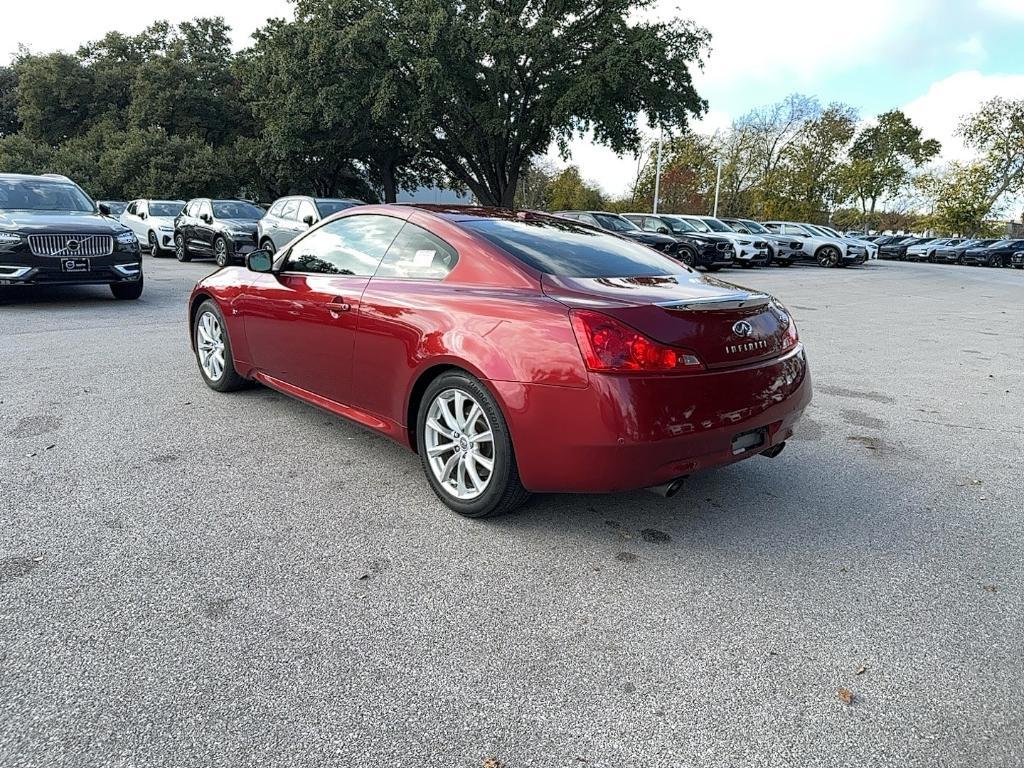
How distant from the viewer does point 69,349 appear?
279 inches

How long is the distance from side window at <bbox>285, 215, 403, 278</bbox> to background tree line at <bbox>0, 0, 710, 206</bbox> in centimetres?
2137

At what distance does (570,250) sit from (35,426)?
11.9 feet

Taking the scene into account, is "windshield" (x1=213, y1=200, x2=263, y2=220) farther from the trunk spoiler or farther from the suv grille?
the trunk spoiler

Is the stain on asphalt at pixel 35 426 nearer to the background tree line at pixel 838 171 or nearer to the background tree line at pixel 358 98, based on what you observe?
the background tree line at pixel 358 98

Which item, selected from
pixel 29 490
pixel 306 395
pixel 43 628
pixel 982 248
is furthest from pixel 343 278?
pixel 982 248

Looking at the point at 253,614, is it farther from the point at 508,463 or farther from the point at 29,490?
the point at 29,490

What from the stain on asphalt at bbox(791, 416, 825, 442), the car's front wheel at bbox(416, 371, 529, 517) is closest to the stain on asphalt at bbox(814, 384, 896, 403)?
the stain on asphalt at bbox(791, 416, 825, 442)

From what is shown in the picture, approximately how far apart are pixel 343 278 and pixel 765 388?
240cm

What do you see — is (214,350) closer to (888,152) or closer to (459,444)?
(459,444)

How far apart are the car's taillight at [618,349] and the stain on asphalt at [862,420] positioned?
2945 millimetres

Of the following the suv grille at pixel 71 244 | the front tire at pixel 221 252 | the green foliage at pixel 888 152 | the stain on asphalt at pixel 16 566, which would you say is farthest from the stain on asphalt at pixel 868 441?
the green foliage at pixel 888 152

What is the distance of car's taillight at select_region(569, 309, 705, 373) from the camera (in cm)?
295

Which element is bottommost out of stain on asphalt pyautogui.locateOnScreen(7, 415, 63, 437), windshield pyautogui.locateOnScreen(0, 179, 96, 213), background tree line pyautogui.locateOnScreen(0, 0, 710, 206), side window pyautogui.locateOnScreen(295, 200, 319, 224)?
stain on asphalt pyautogui.locateOnScreen(7, 415, 63, 437)

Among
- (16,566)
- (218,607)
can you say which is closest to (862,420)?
(218,607)
